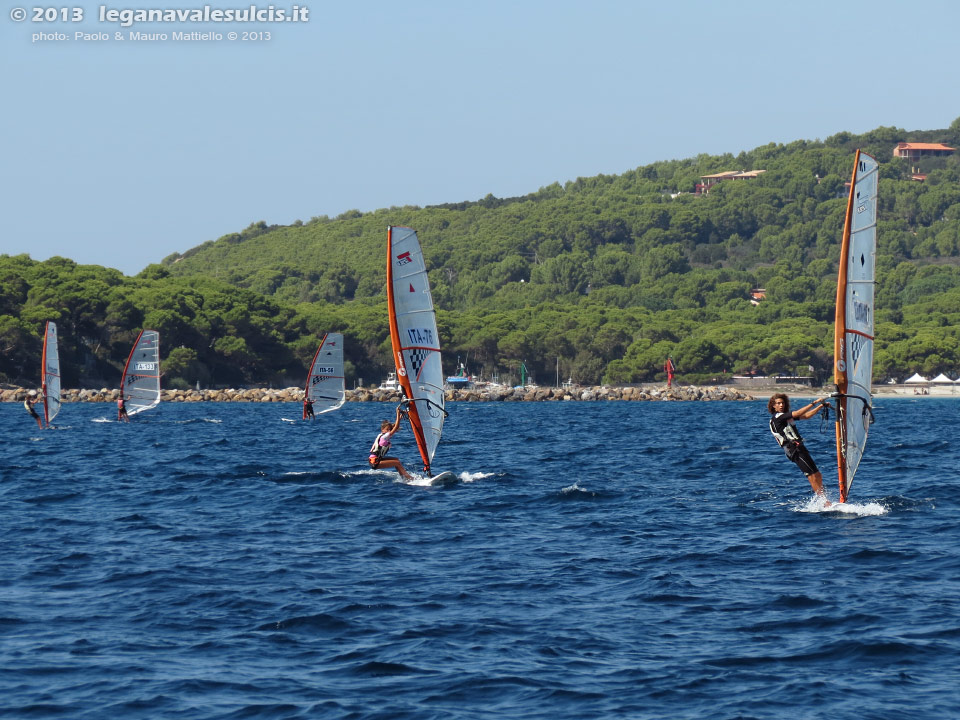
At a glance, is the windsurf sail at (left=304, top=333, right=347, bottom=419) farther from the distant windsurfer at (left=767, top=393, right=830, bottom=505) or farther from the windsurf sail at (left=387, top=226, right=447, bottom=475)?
the distant windsurfer at (left=767, top=393, right=830, bottom=505)

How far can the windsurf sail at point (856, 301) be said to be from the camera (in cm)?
1848

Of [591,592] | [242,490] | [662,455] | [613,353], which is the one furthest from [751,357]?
[591,592]

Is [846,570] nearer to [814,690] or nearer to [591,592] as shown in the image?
[591,592]

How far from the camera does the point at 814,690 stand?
10.6 metres

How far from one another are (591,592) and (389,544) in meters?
4.66

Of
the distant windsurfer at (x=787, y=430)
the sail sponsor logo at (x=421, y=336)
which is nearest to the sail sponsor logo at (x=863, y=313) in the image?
the distant windsurfer at (x=787, y=430)

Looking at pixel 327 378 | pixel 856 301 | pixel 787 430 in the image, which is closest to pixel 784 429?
pixel 787 430

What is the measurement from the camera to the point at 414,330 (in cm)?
2573

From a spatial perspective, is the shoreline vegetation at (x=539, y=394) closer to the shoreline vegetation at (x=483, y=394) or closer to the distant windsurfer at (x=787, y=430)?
the shoreline vegetation at (x=483, y=394)

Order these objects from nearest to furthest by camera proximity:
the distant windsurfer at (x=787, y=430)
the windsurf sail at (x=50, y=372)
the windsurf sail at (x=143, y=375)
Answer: the distant windsurfer at (x=787, y=430), the windsurf sail at (x=50, y=372), the windsurf sail at (x=143, y=375)

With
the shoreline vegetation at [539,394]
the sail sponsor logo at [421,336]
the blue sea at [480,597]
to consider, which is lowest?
the shoreline vegetation at [539,394]

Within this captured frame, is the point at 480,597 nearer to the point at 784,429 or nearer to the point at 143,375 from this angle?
the point at 784,429

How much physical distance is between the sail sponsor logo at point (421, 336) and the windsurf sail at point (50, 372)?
27282 millimetres

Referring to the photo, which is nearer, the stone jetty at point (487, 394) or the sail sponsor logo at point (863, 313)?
the sail sponsor logo at point (863, 313)
